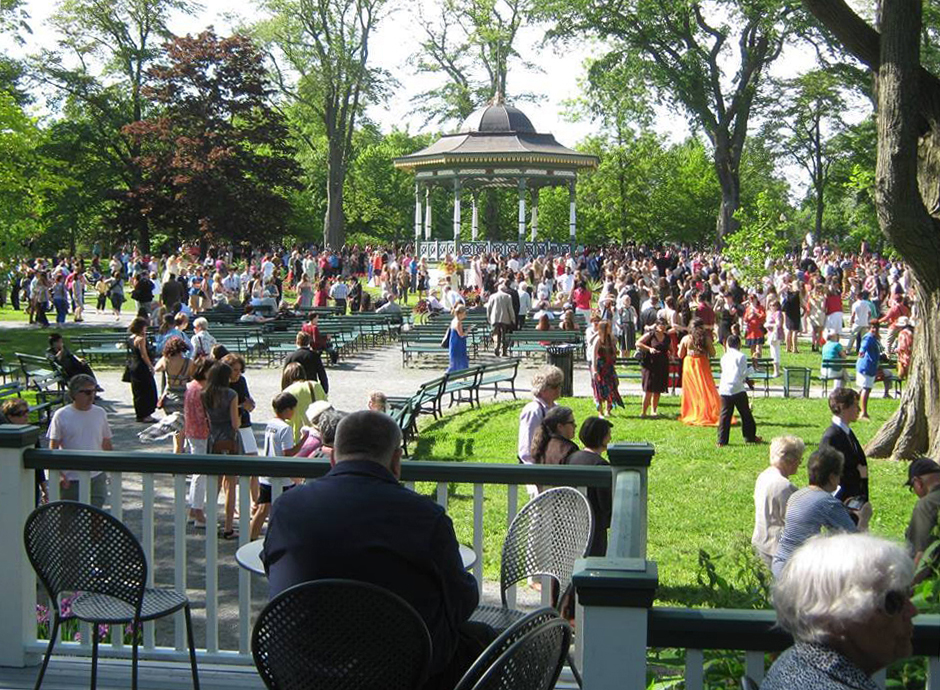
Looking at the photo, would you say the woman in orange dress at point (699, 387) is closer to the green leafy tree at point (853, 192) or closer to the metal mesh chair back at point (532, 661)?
the metal mesh chair back at point (532, 661)

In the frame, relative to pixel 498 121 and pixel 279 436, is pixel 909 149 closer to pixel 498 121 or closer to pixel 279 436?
pixel 279 436

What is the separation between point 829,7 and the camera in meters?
13.5

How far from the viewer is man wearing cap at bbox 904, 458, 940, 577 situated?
22.8ft

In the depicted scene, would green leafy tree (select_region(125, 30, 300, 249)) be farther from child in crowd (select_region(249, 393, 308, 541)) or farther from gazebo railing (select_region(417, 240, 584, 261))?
child in crowd (select_region(249, 393, 308, 541))

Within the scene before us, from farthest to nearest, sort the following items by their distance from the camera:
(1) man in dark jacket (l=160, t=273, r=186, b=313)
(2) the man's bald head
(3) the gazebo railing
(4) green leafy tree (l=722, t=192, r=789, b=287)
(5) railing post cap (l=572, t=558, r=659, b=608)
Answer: (3) the gazebo railing < (4) green leafy tree (l=722, t=192, r=789, b=287) < (1) man in dark jacket (l=160, t=273, r=186, b=313) < (2) the man's bald head < (5) railing post cap (l=572, t=558, r=659, b=608)

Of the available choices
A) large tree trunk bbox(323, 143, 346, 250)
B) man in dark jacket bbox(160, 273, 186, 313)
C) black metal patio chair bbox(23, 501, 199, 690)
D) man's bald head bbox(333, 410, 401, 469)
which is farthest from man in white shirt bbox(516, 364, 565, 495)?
large tree trunk bbox(323, 143, 346, 250)

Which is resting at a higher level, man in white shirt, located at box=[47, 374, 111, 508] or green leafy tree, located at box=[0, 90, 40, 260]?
green leafy tree, located at box=[0, 90, 40, 260]

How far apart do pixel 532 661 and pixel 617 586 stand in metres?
0.41

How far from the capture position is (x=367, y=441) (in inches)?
150

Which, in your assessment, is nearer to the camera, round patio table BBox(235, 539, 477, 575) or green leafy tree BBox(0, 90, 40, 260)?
round patio table BBox(235, 539, 477, 575)

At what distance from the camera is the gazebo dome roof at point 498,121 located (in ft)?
159

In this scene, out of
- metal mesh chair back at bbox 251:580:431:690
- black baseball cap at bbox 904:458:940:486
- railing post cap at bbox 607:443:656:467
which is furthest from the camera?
black baseball cap at bbox 904:458:940:486

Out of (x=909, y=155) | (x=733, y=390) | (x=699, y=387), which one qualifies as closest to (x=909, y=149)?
(x=909, y=155)

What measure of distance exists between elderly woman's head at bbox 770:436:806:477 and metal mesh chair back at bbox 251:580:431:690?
4845mm
